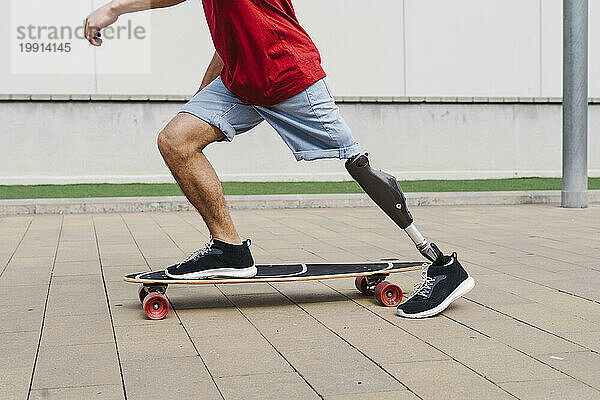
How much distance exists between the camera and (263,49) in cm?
419

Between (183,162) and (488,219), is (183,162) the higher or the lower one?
the higher one

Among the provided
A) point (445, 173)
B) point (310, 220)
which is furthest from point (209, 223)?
point (445, 173)

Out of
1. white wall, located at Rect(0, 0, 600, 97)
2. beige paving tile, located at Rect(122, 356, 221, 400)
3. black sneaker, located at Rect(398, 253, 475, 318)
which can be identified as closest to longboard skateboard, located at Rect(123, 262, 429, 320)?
black sneaker, located at Rect(398, 253, 475, 318)

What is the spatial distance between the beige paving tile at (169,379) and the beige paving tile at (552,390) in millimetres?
1024

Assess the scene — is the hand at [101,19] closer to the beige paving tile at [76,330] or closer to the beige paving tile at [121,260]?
the beige paving tile at [76,330]

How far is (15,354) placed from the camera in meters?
3.58

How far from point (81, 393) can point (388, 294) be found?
6.43ft

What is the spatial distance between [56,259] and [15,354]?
9.94 ft

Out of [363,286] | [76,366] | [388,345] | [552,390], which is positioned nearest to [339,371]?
[388,345]

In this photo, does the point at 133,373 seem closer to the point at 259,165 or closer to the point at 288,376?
the point at 288,376

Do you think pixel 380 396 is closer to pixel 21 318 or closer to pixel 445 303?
pixel 445 303

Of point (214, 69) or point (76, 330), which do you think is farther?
point (214, 69)

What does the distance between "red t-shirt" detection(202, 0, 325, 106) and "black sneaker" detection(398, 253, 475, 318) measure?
115 cm

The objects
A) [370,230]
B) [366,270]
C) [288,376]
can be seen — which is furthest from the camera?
[370,230]
